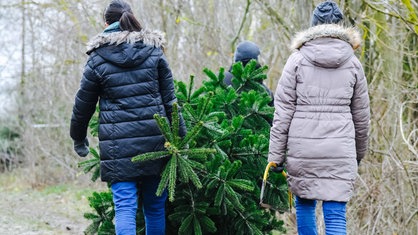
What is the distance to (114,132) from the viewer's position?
15.1 feet

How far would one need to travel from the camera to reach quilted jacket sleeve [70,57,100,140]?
15.3 ft

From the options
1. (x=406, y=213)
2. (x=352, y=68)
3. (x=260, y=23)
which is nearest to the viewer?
(x=352, y=68)

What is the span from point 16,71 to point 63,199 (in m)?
5.05

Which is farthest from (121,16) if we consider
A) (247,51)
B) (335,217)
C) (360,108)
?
(247,51)

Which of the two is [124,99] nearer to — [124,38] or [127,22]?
[124,38]

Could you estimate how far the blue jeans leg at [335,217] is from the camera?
448cm

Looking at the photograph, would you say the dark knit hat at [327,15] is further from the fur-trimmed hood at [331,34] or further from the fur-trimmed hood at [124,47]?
the fur-trimmed hood at [124,47]

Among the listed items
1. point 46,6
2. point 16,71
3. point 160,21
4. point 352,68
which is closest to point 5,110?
point 16,71

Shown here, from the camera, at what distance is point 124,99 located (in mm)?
4633

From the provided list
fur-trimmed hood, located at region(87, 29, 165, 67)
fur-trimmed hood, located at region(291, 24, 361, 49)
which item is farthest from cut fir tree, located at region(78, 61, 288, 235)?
fur-trimmed hood, located at region(291, 24, 361, 49)

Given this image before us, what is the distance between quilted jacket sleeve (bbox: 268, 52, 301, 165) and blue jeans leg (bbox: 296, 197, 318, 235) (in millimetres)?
343

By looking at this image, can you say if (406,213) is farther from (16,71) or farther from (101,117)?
(16,71)

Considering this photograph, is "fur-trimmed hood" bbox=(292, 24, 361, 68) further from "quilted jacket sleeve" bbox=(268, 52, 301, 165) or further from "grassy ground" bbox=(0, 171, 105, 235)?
"grassy ground" bbox=(0, 171, 105, 235)

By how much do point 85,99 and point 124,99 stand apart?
28 cm
